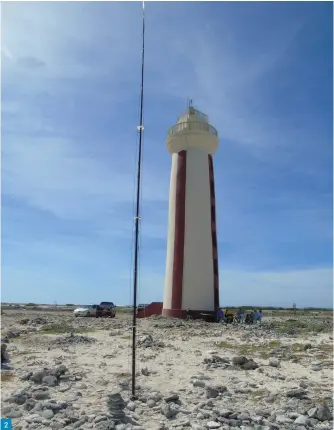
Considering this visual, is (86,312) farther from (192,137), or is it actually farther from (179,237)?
(192,137)

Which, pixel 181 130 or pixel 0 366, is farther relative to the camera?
pixel 181 130

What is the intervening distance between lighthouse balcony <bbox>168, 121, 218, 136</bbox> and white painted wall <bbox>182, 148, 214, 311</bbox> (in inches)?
79.1

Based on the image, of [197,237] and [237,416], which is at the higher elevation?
[197,237]

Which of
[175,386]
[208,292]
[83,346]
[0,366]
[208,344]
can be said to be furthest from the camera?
[208,292]

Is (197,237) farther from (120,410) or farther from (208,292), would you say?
(120,410)

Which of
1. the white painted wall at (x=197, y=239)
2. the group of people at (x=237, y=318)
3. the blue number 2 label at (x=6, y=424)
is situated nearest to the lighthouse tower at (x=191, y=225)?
the white painted wall at (x=197, y=239)

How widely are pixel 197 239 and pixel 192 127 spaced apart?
1045 cm

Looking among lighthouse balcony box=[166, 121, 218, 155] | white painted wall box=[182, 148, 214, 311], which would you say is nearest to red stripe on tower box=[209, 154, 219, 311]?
white painted wall box=[182, 148, 214, 311]

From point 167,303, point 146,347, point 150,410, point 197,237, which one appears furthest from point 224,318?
point 150,410

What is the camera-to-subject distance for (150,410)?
381 inches

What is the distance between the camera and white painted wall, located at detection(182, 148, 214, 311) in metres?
33.7

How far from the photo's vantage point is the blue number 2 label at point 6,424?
328 inches

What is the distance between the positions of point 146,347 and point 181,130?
919 inches

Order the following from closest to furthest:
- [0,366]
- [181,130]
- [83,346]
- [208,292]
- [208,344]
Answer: [0,366]
[83,346]
[208,344]
[208,292]
[181,130]
